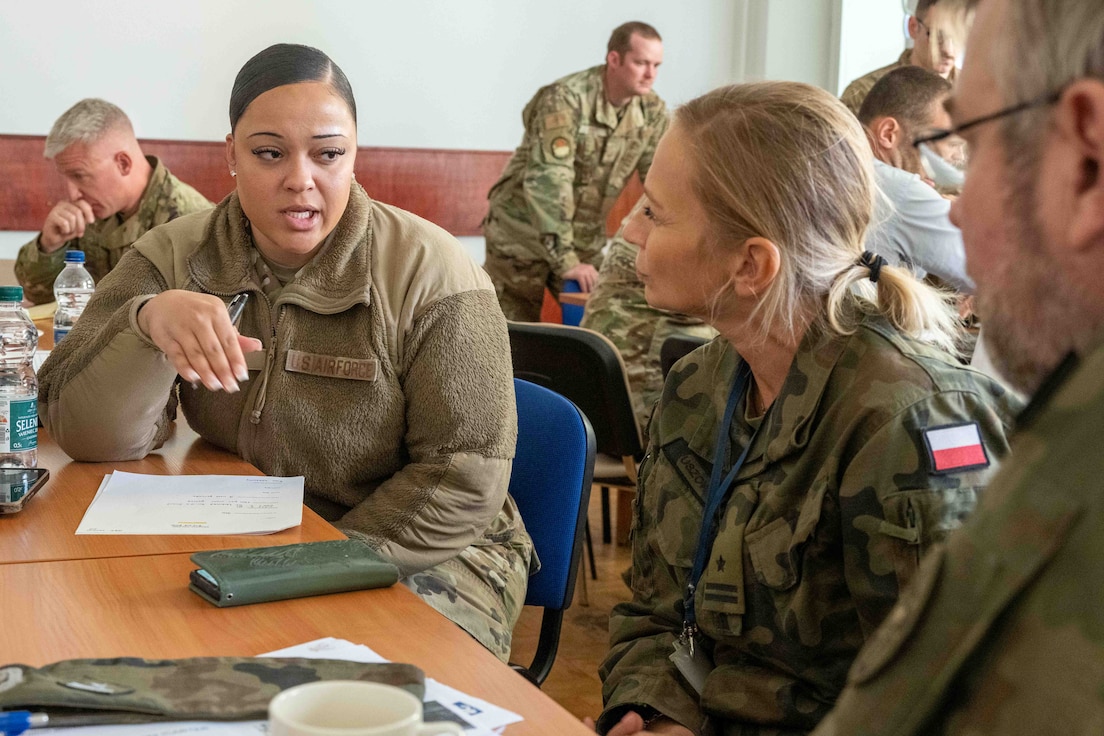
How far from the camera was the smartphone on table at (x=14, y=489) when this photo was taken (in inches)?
58.9

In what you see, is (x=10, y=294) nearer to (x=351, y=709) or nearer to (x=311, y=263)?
(x=311, y=263)

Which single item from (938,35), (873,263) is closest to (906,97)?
(938,35)

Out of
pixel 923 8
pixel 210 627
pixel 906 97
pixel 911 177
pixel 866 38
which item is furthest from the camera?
pixel 866 38

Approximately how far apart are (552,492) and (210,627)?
83 cm

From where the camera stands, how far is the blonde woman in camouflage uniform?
1219 millimetres

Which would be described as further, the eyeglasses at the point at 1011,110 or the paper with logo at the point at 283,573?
the paper with logo at the point at 283,573

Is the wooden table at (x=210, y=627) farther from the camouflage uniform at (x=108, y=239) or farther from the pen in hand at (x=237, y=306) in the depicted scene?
the camouflage uniform at (x=108, y=239)

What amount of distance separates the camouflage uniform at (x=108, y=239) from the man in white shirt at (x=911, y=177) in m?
2.13

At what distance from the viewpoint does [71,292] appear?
322 centimetres

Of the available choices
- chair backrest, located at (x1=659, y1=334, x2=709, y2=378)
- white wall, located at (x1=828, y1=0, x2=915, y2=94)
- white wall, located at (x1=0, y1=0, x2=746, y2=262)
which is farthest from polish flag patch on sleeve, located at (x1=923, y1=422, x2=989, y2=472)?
white wall, located at (x1=828, y1=0, x2=915, y2=94)

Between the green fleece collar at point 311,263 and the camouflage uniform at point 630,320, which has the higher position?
the green fleece collar at point 311,263

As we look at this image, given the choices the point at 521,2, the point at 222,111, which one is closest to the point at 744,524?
the point at 222,111

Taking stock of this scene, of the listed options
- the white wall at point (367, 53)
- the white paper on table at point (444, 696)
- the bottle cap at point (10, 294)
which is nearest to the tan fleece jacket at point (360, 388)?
the bottle cap at point (10, 294)

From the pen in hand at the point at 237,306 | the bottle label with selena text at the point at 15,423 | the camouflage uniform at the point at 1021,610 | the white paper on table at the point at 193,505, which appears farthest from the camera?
the pen in hand at the point at 237,306
